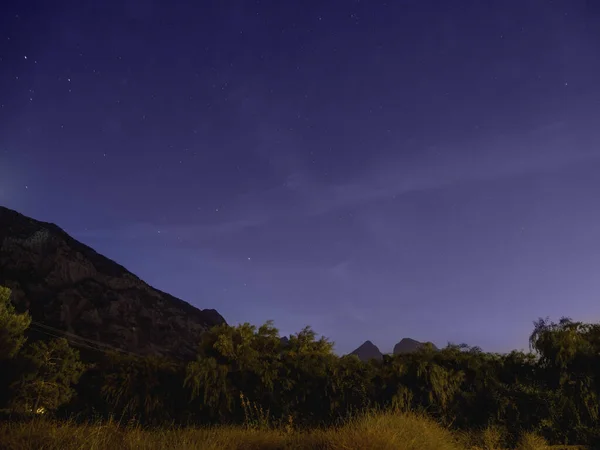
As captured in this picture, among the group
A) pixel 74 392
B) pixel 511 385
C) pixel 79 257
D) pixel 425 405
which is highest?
pixel 79 257

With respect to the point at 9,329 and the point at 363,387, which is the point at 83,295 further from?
the point at 363,387

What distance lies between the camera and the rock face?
196 ft

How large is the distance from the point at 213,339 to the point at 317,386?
4.54 metres

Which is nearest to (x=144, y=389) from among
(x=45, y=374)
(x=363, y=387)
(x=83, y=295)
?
(x=363, y=387)

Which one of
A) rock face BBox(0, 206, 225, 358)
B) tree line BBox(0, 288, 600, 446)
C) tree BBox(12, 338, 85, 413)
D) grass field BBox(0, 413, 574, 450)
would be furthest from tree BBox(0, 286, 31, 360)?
rock face BBox(0, 206, 225, 358)

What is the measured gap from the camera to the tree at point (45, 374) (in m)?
19.3

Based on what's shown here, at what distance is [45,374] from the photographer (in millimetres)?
24359

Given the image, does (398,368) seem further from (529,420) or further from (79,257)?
(79,257)

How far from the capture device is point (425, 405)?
45.5ft

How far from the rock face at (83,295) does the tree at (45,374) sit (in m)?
29.6

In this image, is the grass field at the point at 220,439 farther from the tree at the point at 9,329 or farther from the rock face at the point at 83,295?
the rock face at the point at 83,295

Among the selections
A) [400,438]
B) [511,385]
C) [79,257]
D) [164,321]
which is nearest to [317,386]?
[511,385]

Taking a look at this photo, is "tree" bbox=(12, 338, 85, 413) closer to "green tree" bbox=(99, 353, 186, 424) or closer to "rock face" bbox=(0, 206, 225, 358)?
"green tree" bbox=(99, 353, 186, 424)

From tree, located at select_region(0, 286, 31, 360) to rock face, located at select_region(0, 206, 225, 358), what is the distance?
2864 cm
